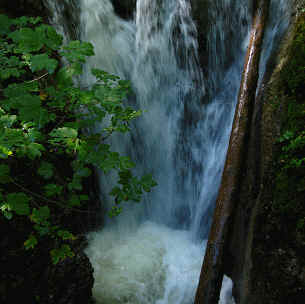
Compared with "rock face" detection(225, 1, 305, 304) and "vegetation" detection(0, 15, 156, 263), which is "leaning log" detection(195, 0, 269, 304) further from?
"vegetation" detection(0, 15, 156, 263)

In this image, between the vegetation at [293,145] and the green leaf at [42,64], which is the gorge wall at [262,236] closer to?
the vegetation at [293,145]

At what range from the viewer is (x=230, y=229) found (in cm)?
236

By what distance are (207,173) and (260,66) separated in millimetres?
1976

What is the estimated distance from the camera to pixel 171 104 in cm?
520

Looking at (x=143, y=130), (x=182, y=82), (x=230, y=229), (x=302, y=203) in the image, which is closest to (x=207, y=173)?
(x=143, y=130)

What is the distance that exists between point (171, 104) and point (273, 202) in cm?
340

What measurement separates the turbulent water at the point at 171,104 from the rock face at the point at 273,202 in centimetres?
151

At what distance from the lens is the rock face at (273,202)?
190 centimetres

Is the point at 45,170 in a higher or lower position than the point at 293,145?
lower

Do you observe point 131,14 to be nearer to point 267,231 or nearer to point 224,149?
point 224,149

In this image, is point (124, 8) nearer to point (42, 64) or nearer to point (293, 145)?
point (42, 64)

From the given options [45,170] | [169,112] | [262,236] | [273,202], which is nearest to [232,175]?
[273,202]

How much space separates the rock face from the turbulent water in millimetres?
1513

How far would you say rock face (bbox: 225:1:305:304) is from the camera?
1898 millimetres
